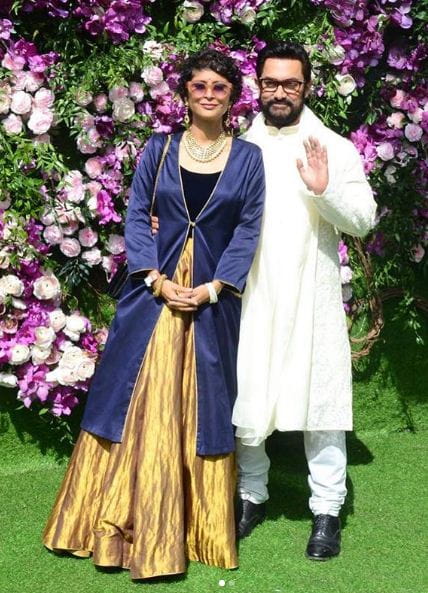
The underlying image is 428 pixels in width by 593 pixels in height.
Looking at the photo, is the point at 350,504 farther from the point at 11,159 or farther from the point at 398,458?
the point at 11,159

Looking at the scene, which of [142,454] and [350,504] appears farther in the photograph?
[350,504]

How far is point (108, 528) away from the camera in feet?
11.5


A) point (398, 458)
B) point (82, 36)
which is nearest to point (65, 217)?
point (82, 36)

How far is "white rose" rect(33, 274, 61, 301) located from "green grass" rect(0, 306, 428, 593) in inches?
20.2

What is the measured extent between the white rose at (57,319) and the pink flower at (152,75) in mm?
1036

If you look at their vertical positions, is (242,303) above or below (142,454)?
above

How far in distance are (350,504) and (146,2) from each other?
2.28m

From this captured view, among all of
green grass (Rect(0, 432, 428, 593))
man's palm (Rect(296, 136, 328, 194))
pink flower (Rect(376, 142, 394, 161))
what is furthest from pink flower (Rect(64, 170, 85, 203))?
pink flower (Rect(376, 142, 394, 161))

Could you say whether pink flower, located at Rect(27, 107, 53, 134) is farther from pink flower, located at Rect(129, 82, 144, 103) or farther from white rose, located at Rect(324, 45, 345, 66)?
white rose, located at Rect(324, 45, 345, 66)

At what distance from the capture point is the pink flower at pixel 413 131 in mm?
4500

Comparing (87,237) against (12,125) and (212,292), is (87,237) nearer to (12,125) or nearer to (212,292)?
(12,125)

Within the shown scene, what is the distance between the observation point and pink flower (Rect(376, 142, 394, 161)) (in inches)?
177

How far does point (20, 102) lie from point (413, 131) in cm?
177

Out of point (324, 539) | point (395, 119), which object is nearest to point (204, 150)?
point (395, 119)
